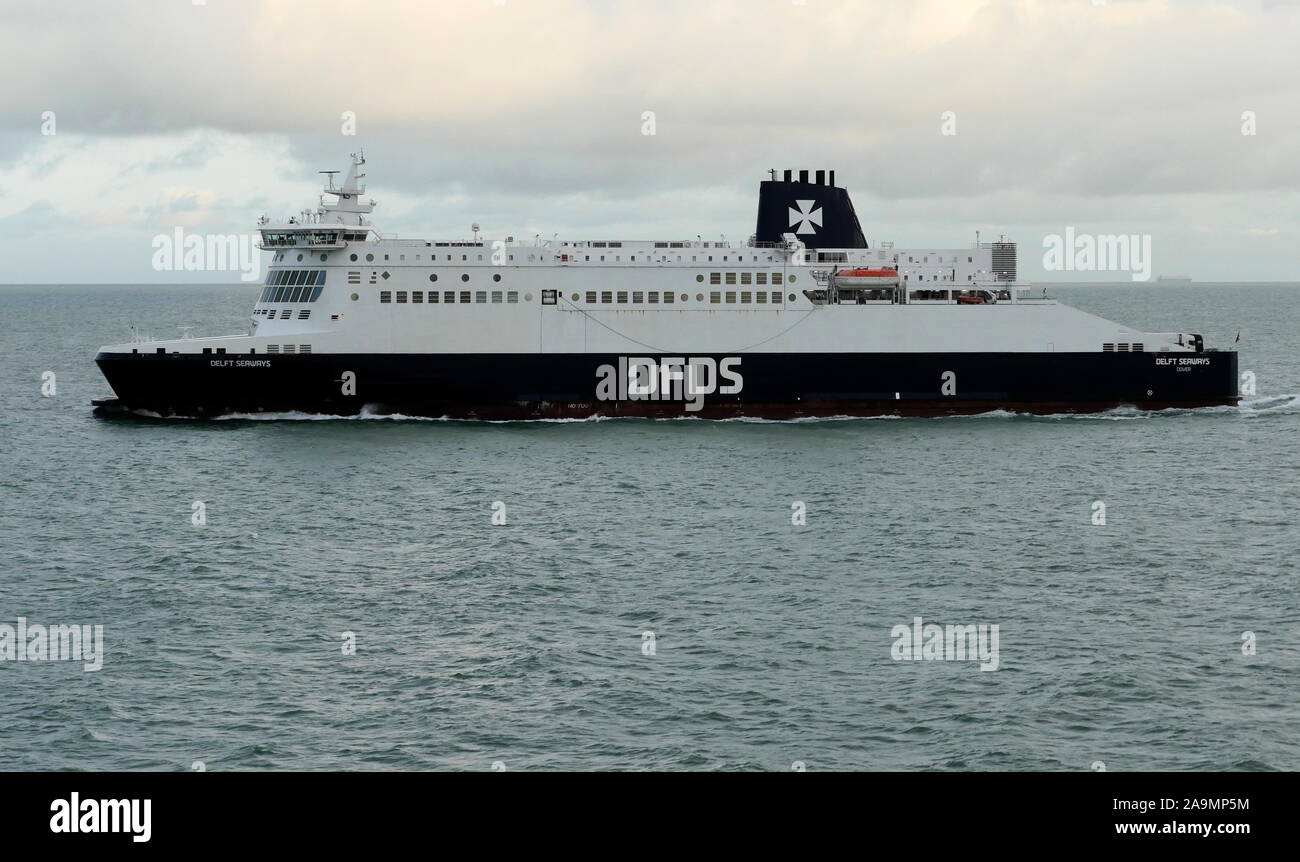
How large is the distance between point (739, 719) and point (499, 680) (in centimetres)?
443

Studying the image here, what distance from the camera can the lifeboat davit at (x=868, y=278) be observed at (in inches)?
2140

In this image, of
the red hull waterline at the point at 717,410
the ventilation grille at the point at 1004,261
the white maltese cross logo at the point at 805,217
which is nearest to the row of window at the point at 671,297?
the red hull waterline at the point at 717,410

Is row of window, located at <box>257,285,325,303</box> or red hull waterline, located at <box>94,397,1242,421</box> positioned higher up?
row of window, located at <box>257,285,325,303</box>

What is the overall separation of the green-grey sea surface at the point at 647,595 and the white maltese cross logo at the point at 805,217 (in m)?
11.0

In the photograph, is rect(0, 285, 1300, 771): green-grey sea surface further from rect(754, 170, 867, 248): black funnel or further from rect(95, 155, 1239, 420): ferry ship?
rect(754, 170, 867, 248): black funnel

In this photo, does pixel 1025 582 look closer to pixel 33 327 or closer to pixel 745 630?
pixel 745 630

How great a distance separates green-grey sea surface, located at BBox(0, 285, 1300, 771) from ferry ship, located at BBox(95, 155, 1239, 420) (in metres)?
2.52

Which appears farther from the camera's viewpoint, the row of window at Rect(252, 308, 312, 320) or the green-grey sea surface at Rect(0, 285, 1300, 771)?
the row of window at Rect(252, 308, 312, 320)

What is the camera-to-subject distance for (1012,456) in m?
44.9

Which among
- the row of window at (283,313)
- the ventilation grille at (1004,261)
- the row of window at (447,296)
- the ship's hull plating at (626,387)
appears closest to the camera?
the ship's hull plating at (626,387)

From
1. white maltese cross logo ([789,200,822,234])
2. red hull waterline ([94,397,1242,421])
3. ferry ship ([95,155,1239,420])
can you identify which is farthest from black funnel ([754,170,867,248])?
red hull waterline ([94,397,1242,421])

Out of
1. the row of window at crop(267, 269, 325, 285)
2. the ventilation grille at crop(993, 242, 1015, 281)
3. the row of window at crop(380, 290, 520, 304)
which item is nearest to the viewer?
the row of window at crop(380, 290, 520, 304)

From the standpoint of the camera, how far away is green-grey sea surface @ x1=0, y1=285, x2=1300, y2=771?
20.3m

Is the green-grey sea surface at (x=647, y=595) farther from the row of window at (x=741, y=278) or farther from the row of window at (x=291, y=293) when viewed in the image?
the row of window at (x=741, y=278)
